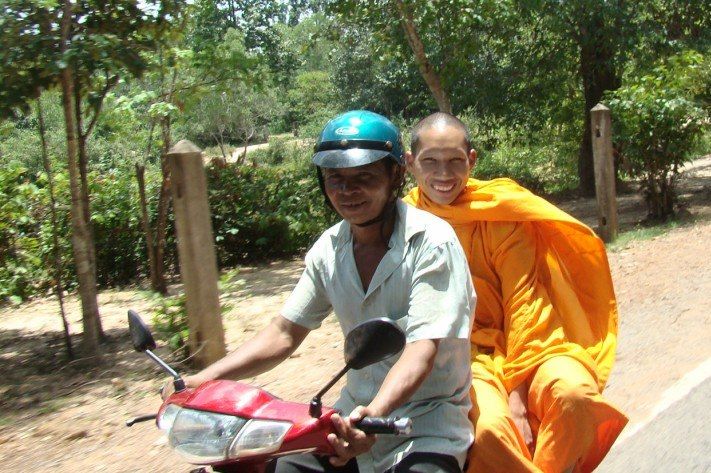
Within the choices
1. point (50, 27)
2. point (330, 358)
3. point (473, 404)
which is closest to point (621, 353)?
point (330, 358)

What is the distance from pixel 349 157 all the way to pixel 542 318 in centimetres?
116

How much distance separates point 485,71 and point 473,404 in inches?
496

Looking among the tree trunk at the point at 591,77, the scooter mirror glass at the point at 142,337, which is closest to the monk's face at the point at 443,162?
the scooter mirror glass at the point at 142,337

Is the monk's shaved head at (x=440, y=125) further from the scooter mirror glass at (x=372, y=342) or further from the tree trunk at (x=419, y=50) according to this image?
the tree trunk at (x=419, y=50)

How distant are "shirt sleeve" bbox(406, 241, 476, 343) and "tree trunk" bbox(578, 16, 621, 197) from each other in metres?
12.0

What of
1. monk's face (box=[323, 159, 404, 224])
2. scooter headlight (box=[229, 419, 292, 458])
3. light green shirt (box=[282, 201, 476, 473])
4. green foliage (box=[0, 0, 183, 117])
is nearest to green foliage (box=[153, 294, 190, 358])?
green foliage (box=[0, 0, 183, 117])

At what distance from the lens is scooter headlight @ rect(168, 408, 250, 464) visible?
1931mm

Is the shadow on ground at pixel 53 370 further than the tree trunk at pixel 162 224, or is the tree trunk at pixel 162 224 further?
the tree trunk at pixel 162 224

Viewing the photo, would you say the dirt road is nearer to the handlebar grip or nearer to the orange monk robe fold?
the orange monk robe fold

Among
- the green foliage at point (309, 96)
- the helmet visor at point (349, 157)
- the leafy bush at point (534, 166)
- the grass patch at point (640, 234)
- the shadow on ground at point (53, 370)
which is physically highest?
the green foliage at point (309, 96)

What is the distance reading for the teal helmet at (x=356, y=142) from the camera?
7.60 feet

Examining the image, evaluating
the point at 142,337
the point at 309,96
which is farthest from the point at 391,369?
the point at 309,96

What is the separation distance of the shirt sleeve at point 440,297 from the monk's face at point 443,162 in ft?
3.12

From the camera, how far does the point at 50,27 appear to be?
670cm
